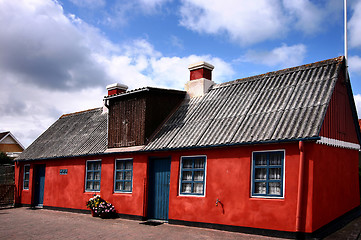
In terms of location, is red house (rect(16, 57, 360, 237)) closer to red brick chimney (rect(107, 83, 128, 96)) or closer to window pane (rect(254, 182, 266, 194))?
window pane (rect(254, 182, 266, 194))

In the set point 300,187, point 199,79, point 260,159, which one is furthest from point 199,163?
point 199,79

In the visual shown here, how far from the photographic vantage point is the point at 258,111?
11531 mm

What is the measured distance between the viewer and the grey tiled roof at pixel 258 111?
9.98 m

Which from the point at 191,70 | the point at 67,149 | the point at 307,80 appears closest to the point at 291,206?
the point at 307,80

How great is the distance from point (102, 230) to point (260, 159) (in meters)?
5.73

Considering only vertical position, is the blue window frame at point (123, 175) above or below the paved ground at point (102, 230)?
above

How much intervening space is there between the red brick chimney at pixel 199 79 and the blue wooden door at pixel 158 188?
3.75 m

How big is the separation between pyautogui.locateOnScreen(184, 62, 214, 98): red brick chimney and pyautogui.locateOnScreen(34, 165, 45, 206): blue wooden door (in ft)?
32.3

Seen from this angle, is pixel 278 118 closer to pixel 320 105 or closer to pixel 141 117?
pixel 320 105

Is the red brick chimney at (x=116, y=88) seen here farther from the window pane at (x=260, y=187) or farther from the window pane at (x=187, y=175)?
the window pane at (x=260, y=187)

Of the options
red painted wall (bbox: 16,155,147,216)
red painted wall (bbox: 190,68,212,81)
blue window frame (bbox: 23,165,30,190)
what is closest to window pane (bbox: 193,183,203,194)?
red painted wall (bbox: 16,155,147,216)

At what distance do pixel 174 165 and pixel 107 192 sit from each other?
410cm

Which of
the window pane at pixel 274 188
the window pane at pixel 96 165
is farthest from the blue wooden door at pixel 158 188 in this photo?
the window pane at pixel 274 188

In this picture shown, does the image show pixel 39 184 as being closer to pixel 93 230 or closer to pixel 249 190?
pixel 93 230
